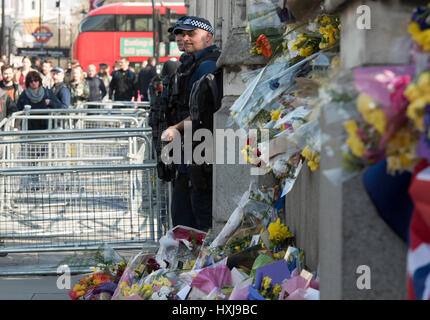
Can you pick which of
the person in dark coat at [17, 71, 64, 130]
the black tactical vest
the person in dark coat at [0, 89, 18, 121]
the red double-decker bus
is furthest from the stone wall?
the red double-decker bus

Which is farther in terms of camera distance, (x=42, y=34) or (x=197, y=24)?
(x=42, y=34)

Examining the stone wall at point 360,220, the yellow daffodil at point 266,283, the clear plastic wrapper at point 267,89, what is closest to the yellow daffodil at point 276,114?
the clear plastic wrapper at point 267,89

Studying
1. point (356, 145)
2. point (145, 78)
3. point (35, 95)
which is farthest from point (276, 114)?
point (145, 78)

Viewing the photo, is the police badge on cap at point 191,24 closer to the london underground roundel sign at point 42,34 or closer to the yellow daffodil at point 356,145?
the yellow daffodil at point 356,145

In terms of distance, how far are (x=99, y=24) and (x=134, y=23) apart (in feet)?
5.27

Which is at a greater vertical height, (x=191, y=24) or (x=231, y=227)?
(x=191, y=24)

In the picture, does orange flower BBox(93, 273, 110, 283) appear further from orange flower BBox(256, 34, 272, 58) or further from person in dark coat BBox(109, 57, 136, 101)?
person in dark coat BBox(109, 57, 136, 101)

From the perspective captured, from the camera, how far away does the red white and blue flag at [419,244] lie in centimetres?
232

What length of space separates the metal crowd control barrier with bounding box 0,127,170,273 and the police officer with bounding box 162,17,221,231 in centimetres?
45

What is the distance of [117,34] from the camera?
3822 cm

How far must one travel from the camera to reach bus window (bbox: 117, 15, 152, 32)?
38562 millimetres

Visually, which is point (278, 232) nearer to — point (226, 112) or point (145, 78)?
→ point (226, 112)
